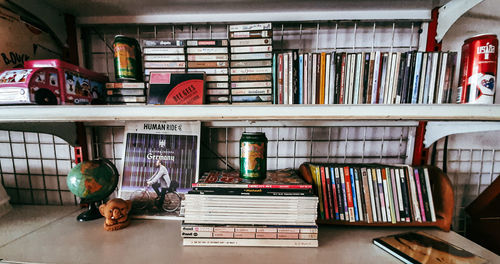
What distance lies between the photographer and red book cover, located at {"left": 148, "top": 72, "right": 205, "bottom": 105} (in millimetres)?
767

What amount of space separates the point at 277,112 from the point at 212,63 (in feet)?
1.29

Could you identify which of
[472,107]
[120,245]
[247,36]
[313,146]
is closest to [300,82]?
[247,36]

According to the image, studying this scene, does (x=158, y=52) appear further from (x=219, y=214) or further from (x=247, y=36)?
(x=219, y=214)

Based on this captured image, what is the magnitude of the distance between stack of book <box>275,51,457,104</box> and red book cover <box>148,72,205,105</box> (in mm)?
298

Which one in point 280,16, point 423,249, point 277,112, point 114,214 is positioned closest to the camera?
point 277,112

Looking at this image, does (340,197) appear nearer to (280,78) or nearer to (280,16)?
(280,78)

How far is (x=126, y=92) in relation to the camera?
2.66 ft

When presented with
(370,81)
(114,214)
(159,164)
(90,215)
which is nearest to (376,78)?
(370,81)

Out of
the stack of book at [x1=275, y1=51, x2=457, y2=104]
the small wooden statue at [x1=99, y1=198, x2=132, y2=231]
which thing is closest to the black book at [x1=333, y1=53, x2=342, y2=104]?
the stack of book at [x1=275, y1=51, x2=457, y2=104]

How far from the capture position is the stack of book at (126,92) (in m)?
0.81

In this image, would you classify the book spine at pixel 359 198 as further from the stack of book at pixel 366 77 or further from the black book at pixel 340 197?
the stack of book at pixel 366 77

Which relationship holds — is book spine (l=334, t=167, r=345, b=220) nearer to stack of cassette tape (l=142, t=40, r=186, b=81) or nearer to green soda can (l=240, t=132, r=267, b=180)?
green soda can (l=240, t=132, r=267, b=180)

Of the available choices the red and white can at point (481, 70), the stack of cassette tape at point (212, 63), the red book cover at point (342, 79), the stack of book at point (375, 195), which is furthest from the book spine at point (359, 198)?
the stack of cassette tape at point (212, 63)

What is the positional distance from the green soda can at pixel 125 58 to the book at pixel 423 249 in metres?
1.10
